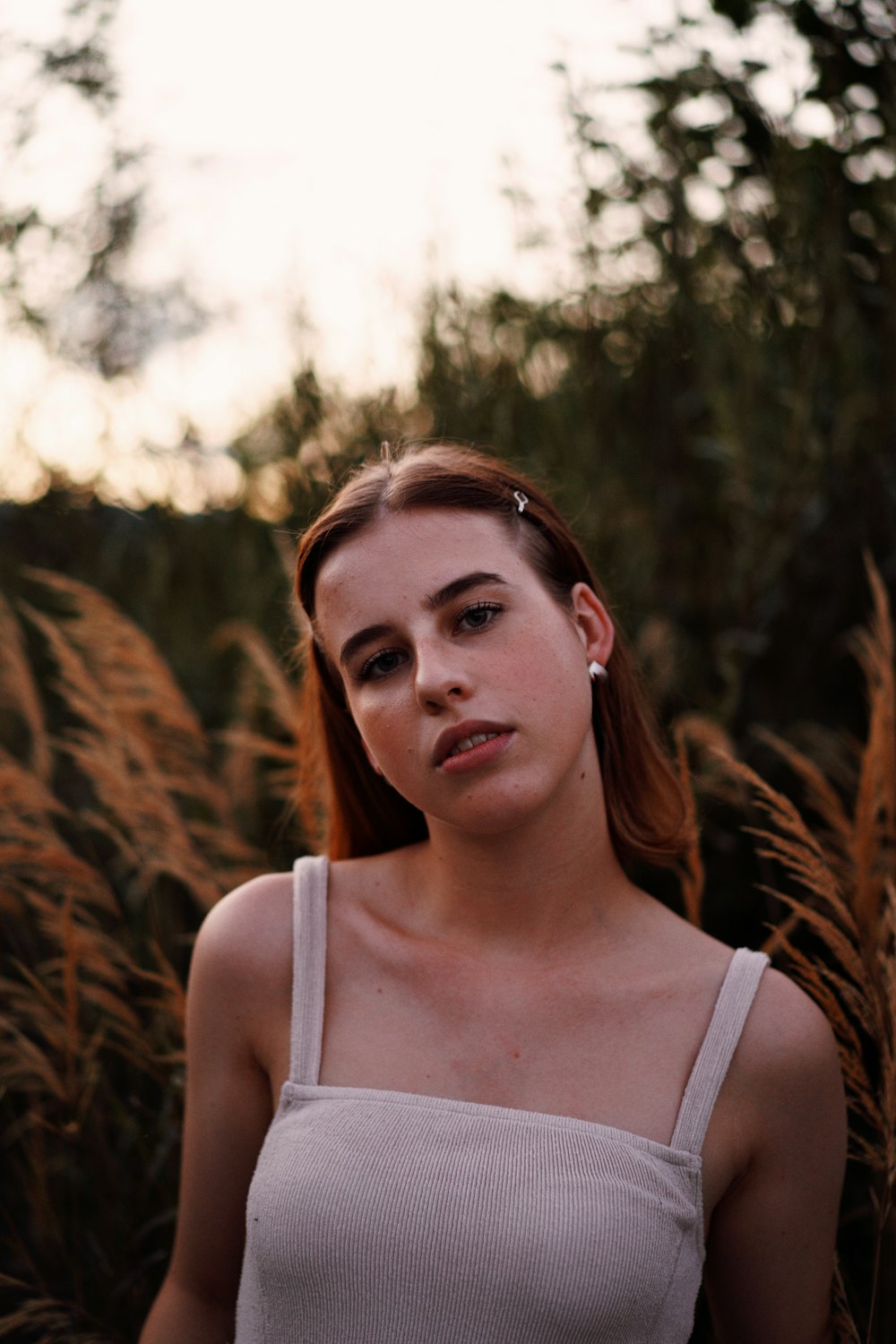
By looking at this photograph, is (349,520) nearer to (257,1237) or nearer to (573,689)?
(573,689)

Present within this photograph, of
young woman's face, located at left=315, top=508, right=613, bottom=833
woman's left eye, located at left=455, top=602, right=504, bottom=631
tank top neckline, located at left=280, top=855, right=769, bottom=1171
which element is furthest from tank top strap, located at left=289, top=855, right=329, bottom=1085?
woman's left eye, located at left=455, top=602, right=504, bottom=631

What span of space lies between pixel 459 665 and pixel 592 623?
1.07 feet

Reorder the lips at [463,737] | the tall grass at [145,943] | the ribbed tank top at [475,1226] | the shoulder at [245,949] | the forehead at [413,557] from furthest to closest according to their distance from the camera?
the tall grass at [145,943]
the shoulder at [245,949]
the forehead at [413,557]
the lips at [463,737]
the ribbed tank top at [475,1226]

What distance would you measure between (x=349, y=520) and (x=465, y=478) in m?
0.18

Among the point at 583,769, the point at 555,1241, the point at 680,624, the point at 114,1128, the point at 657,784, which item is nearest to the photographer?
the point at 555,1241

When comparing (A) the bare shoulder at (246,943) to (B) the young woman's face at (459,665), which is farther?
(A) the bare shoulder at (246,943)

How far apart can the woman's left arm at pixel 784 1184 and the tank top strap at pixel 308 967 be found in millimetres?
557

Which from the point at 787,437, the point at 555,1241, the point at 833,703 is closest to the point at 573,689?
the point at 555,1241

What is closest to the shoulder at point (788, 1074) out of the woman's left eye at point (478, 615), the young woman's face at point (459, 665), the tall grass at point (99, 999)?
the young woman's face at point (459, 665)

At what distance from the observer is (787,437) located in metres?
2.48

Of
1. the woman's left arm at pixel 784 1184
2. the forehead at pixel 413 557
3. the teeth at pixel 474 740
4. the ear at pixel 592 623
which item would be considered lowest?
the woman's left arm at pixel 784 1184

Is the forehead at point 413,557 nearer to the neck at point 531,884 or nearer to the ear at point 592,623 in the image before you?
the ear at point 592,623

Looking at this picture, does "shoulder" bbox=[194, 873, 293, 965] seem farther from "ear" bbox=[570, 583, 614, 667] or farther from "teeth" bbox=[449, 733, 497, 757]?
"ear" bbox=[570, 583, 614, 667]

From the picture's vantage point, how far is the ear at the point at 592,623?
1.64 m
